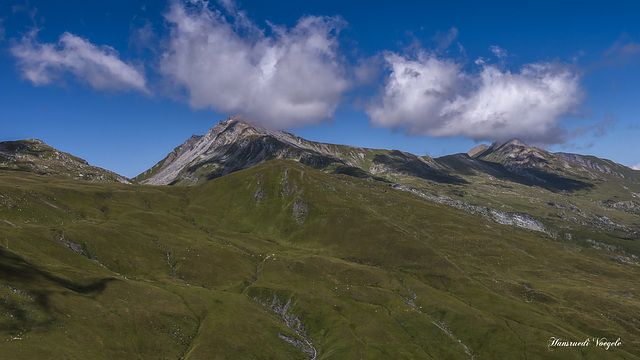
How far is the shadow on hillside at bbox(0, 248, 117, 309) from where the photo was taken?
80875 millimetres

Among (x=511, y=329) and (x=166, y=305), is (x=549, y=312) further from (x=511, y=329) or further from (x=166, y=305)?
(x=166, y=305)

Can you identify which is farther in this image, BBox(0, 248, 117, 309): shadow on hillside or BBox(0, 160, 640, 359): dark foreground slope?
BBox(0, 160, 640, 359): dark foreground slope

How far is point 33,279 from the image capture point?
280 feet

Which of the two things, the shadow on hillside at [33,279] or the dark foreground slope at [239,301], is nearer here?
the shadow on hillside at [33,279]

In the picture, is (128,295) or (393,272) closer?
(128,295)

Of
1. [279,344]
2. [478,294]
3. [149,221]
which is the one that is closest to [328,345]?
[279,344]

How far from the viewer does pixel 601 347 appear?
127688 millimetres

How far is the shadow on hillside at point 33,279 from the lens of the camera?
80875mm

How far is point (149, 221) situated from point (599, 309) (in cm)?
23904

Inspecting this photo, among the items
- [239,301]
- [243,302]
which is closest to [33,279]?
[239,301]

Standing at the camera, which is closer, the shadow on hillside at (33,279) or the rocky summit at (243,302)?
the shadow on hillside at (33,279)

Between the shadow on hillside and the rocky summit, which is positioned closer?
the shadow on hillside

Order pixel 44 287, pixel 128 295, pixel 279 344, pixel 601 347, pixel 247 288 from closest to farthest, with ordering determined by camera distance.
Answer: pixel 44 287 < pixel 128 295 < pixel 279 344 < pixel 601 347 < pixel 247 288

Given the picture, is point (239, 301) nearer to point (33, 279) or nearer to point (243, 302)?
point (243, 302)
